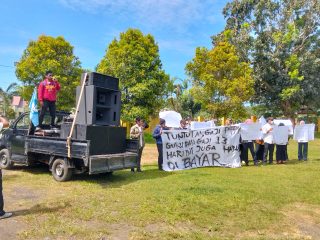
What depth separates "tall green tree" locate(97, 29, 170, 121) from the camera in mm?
22797

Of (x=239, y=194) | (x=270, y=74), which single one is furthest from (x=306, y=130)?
(x=270, y=74)

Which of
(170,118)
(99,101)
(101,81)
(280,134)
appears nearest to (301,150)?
(280,134)

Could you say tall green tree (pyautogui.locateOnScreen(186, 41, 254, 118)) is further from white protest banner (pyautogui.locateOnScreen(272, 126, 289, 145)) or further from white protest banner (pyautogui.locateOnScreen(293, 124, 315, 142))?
white protest banner (pyautogui.locateOnScreen(272, 126, 289, 145))

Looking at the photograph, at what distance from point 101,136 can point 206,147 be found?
466 centimetres

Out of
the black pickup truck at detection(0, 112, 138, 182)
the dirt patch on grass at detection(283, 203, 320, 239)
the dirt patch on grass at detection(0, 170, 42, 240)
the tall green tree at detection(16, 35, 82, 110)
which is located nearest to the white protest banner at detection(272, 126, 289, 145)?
the black pickup truck at detection(0, 112, 138, 182)

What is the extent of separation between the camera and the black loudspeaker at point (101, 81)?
8820 mm

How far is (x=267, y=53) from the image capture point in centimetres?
3284

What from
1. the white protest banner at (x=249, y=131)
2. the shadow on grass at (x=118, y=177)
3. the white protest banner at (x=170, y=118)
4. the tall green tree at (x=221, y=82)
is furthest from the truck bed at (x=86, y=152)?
the tall green tree at (x=221, y=82)

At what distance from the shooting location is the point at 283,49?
3291cm

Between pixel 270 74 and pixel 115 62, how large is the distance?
16.8 meters

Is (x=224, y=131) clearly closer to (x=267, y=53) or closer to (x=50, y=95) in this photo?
(x=50, y=95)

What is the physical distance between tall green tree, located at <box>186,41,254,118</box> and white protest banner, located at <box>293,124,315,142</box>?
10.1 metres

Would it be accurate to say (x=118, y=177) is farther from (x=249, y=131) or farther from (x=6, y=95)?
(x=6, y=95)

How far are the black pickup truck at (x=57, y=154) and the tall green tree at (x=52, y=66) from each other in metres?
14.8
